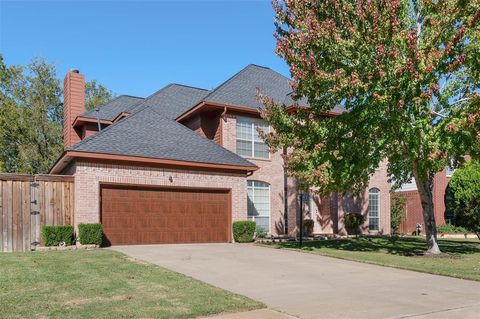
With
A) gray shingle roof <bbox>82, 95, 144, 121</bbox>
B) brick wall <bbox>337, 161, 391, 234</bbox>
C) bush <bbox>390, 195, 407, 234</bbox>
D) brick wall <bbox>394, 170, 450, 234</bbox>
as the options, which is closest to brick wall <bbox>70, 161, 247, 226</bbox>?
brick wall <bbox>337, 161, 391, 234</bbox>

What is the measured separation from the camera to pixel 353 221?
968 inches

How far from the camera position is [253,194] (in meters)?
21.8

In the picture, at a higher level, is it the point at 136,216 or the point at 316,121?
the point at 316,121

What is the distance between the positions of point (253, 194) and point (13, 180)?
10.5 meters

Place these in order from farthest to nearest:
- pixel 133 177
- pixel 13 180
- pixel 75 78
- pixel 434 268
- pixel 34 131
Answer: pixel 34 131 → pixel 75 78 → pixel 133 177 → pixel 13 180 → pixel 434 268

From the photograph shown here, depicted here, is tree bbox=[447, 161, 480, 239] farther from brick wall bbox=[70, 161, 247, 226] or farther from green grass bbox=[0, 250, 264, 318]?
green grass bbox=[0, 250, 264, 318]

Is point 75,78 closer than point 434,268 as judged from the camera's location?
No

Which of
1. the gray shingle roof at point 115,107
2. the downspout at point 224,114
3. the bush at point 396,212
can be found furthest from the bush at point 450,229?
the gray shingle roof at point 115,107

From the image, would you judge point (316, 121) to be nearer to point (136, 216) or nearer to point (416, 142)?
point (416, 142)

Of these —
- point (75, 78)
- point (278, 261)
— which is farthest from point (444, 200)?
point (75, 78)

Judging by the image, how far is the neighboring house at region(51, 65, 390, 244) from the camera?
53.8 ft

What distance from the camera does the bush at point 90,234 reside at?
599 inches

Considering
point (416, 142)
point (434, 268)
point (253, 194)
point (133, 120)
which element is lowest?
point (434, 268)

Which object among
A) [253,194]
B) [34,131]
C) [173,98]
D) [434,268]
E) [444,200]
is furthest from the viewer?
[34,131]
